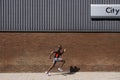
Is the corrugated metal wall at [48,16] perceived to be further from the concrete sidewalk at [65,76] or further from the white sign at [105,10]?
the concrete sidewalk at [65,76]

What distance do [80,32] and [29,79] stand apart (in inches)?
176

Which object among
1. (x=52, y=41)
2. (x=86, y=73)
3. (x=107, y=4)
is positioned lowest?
(x=86, y=73)

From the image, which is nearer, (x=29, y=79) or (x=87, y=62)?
(x=29, y=79)

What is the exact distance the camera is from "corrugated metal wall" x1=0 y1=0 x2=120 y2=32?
977 inches

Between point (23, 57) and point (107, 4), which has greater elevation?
point (107, 4)

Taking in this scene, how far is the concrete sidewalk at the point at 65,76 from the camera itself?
22.3 meters

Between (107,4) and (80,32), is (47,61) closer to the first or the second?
(80,32)

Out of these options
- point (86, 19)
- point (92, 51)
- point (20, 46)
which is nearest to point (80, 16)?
point (86, 19)

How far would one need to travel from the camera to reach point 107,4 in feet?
81.9

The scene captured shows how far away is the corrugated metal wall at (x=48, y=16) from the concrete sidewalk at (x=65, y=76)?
2513 millimetres

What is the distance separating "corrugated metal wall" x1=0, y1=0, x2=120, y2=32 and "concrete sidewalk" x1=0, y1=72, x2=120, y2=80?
8.25ft

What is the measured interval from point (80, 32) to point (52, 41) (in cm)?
160

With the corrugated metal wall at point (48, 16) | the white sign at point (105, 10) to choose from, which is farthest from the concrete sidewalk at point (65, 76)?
the white sign at point (105, 10)

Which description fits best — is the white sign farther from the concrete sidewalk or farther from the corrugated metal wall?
the concrete sidewalk
